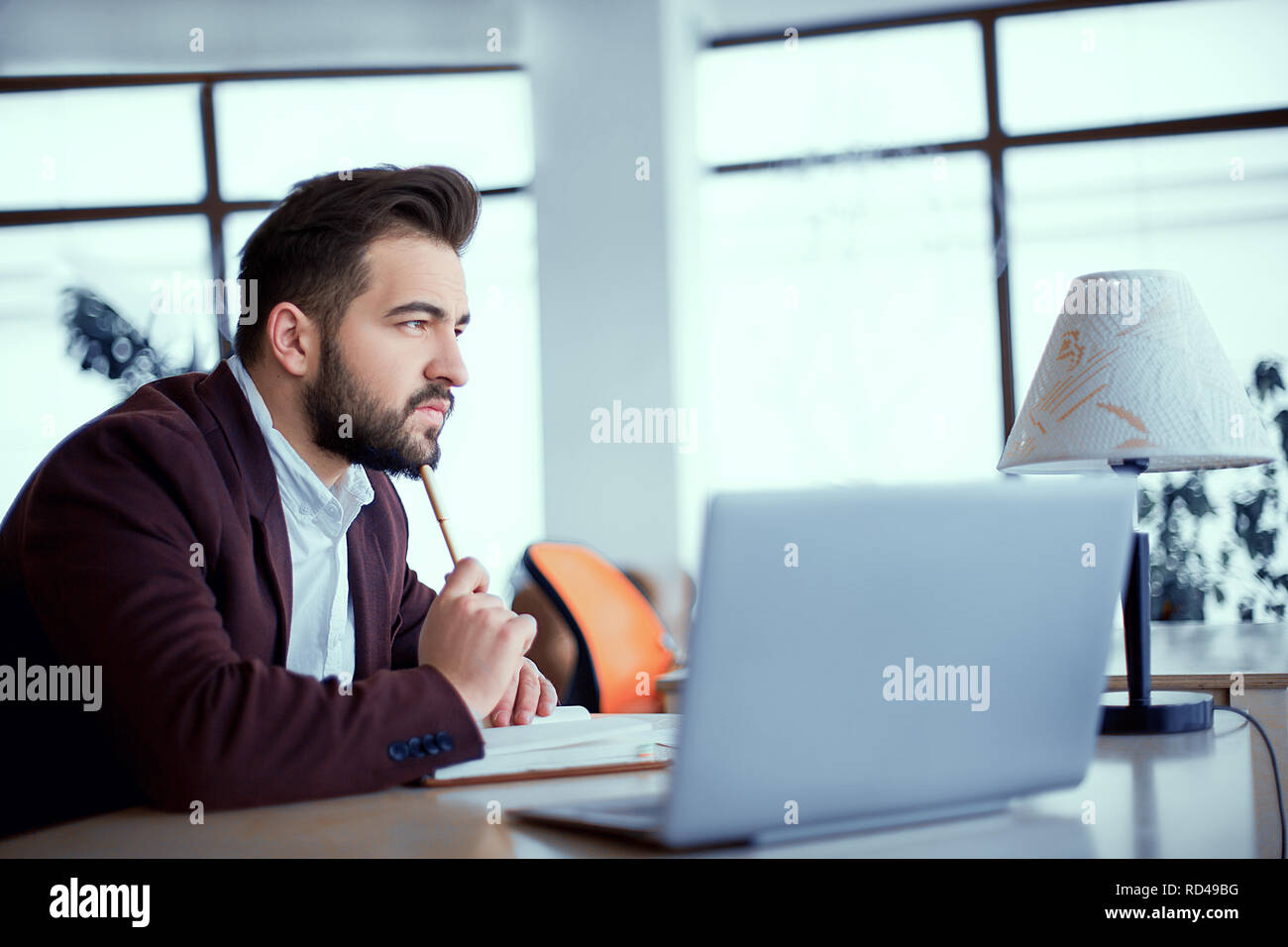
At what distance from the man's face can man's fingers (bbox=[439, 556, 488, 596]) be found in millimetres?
350

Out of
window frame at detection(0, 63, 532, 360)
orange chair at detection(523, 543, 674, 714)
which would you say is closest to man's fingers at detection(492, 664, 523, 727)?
orange chair at detection(523, 543, 674, 714)

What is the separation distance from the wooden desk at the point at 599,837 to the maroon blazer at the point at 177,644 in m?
0.04

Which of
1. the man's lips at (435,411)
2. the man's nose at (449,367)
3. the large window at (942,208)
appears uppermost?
the large window at (942,208)

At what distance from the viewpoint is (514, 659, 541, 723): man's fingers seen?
1393 mm

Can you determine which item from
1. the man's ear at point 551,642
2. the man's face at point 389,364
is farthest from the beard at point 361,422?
the man's ear at point 551,642

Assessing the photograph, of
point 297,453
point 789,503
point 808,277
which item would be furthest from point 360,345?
point 808,277

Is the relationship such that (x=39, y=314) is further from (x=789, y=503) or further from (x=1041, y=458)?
(x=789, y=503)

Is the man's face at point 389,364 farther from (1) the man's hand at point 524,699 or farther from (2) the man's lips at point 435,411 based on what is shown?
(1) the man's hand at point 524,699

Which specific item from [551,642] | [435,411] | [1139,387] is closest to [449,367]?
[435,411]

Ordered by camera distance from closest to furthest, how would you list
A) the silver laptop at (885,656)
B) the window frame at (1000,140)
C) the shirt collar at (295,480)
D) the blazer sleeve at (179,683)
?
the silver laptop at (885,656), the blazer sleeve at (179,683), the shirt collar at (295,480), the window frame at (1000,140)

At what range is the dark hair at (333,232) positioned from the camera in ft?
5.10

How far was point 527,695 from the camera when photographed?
4.62 feet

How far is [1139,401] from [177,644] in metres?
1.05

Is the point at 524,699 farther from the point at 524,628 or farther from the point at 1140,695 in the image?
the point at 1140,695
